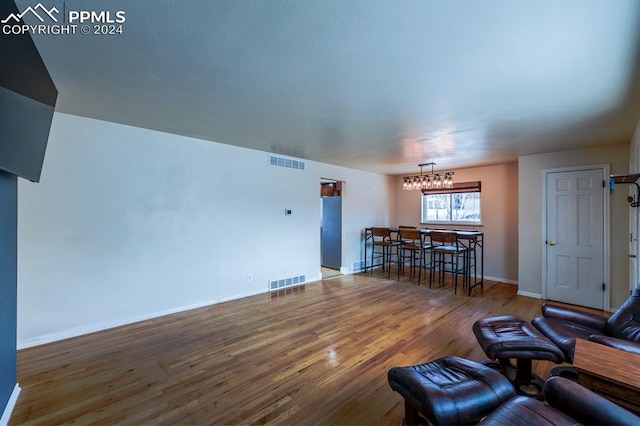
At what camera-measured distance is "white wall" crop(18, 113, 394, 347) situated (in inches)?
108

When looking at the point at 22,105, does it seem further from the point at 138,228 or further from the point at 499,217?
the point at 499,217

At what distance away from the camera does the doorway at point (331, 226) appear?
19.7 feet

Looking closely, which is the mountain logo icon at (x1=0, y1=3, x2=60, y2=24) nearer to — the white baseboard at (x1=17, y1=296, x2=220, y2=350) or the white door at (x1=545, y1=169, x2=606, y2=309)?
the white baseboard at (x1=17, y1=296, x2=220, y2=350)

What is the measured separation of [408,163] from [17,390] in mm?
5631

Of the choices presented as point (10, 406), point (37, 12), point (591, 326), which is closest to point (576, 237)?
point (591, 326)

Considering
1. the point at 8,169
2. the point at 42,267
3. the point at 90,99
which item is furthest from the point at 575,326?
the point at 42,267

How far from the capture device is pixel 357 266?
6.22 meters

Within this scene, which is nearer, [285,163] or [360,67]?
[360,67]

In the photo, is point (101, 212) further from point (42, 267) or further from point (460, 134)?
point (460, 134)

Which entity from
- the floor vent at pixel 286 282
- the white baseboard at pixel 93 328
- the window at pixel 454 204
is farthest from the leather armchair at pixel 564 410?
the window at pixel 454 204

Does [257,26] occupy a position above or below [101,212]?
above

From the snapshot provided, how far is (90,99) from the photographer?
2.45 metres

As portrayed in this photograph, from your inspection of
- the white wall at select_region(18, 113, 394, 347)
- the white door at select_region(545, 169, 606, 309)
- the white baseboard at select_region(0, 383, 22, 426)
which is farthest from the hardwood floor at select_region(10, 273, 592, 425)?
the white door at select_region(545, 169, 606, 309)

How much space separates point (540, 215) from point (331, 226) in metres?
3.80
